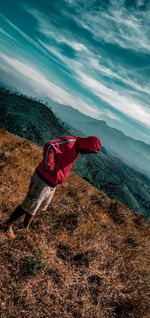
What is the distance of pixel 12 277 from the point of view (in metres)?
5.49

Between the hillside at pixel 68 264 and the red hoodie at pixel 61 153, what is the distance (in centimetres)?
154

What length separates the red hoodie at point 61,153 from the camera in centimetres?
646

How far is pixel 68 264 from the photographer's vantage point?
22.3 feet

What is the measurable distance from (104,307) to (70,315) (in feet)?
3.05

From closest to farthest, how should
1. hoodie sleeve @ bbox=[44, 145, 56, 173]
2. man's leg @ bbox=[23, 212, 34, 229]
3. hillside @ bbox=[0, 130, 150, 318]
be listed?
hillside @ bbox=[0, 130, 150, 318]
hoodie sleeve @ bbox=[44, 145, 56, 173]
man's leg @ bbox=[23, 212, 34, 229]

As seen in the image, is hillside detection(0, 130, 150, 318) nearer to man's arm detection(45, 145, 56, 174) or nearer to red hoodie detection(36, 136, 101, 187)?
red hoodie detection(36, 136, 101, 187)

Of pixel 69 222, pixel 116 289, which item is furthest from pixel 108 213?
pixel 116 289

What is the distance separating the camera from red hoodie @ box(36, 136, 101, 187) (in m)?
6.46

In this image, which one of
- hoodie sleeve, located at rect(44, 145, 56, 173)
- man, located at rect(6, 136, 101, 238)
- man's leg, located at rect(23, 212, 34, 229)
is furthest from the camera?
man's leg, located at rect(23, 212, 34, 229)

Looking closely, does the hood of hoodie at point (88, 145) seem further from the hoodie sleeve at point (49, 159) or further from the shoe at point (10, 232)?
the shoe at point (10, 232)

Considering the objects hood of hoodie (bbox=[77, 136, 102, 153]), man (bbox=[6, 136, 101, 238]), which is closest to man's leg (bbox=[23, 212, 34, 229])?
man (bbox=[6, 136, 101, 238])

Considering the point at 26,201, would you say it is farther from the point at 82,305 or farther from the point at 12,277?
the point at 82,305

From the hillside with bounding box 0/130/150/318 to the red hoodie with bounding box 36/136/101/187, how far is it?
1540 mm

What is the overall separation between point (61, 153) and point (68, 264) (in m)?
2.54
